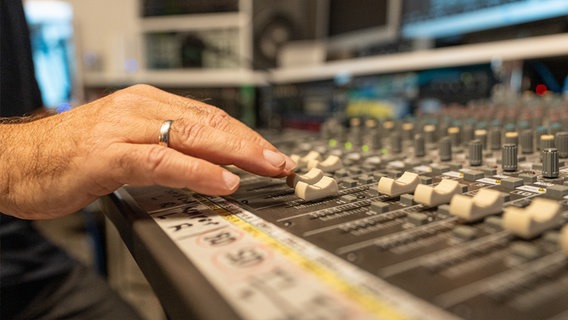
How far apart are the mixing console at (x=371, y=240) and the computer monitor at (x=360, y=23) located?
1.23 m

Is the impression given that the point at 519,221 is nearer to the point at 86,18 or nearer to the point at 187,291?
the point at 187,291

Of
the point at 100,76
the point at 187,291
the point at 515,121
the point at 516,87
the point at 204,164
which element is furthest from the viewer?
the point at 100,76

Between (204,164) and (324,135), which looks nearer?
(204,164)

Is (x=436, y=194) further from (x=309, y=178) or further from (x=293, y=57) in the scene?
(x=293, y=57)

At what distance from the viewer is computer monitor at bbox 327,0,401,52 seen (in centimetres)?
178

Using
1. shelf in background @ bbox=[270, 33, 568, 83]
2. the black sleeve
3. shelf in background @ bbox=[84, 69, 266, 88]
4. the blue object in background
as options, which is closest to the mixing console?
shelf in background @ bbox=[270, 33, 568, 83]

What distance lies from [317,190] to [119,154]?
23 centimetres

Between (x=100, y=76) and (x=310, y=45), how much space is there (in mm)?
1704

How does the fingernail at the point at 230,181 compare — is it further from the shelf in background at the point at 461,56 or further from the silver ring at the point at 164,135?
the shelf in background at the point at 461,56

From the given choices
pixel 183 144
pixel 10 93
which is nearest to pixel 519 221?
pixel 183 144

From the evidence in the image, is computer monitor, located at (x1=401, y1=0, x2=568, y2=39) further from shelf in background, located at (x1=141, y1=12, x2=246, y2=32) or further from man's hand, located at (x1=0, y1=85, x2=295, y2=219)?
shelf in background, located at (x1=141, y1=12, x2=246, y2=32)

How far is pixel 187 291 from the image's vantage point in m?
0.30

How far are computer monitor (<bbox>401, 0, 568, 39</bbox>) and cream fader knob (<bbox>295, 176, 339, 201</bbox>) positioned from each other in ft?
3.10

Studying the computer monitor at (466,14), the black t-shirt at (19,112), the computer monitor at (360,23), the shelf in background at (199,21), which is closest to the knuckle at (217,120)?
the black t-shirt at (19,112)
